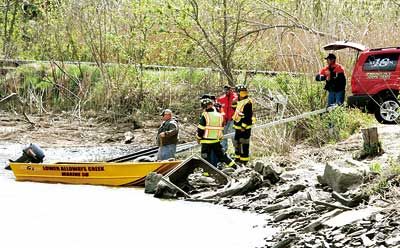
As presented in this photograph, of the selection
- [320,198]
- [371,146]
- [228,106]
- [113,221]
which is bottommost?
[113,221]

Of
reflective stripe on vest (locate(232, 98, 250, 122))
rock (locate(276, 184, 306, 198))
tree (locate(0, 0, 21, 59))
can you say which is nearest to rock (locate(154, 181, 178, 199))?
reflective stripe on vest (locate(232, 98, 250, 122))

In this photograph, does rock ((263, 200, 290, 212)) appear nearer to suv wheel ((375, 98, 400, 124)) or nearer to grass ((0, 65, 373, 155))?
suv wheel ((375, 98, 400, 124))

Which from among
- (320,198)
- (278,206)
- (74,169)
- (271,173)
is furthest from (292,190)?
(74,169)

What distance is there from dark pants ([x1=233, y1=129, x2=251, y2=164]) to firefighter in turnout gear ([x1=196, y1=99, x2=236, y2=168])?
2.32ft

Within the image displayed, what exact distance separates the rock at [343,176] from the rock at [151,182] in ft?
14.8

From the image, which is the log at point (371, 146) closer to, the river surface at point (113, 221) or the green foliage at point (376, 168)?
the green foliage at point (376, 168)

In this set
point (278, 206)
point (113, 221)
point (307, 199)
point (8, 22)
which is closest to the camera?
point (307, 199)

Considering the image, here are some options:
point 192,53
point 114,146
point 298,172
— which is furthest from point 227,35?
point 298,172

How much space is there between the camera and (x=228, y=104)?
62.8ft

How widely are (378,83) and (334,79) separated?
46.8 inches

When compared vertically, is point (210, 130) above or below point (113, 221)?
above

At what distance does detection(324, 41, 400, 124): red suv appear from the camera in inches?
715

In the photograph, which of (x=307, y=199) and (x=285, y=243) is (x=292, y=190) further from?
(x=285, y=243)

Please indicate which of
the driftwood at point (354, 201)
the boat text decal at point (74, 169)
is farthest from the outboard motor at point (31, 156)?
the driftwood at point (354, 201)
